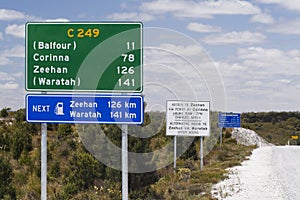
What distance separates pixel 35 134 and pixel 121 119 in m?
25.9

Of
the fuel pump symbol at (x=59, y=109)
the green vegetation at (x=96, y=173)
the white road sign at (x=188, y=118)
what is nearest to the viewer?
the fuel pump symbol at (x=59, y=109)

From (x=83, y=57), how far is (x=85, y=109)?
894 millimetres

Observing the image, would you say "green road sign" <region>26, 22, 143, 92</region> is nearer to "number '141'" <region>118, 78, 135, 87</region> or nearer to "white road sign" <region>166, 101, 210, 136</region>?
"number '141'" <region>118, 78, 135, 87</region>

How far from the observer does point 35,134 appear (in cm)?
3322

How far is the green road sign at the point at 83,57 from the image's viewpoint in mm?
8375

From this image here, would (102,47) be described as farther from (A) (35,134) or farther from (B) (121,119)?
(A) (35,134)

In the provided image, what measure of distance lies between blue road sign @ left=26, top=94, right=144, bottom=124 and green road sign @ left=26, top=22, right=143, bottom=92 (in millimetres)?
166

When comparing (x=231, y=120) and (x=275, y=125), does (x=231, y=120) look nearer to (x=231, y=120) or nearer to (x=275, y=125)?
(x=231, y=120)

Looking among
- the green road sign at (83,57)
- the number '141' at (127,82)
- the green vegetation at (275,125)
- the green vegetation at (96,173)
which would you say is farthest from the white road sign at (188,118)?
the green vegetation at (275,125)

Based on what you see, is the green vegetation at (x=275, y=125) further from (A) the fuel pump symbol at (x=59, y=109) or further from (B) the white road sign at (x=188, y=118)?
(A) the fuel pump symbol at (x=59, y=109)

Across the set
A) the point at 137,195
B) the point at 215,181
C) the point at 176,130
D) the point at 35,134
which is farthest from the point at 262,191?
the point at 35,134

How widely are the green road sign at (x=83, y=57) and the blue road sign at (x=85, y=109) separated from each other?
166 millimetres

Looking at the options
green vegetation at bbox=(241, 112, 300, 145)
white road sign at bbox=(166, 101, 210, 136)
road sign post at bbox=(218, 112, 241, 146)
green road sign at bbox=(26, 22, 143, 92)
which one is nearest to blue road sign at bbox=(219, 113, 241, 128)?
road sign post at bbox=(218, 112, 241, 146)

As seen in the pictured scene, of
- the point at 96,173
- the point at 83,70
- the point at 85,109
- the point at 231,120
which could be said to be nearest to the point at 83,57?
the point at 83,70
